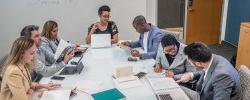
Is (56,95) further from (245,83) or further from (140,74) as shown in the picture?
(245,83)

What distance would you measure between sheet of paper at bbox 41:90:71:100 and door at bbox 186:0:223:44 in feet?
13.2

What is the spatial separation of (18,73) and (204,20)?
4586mm

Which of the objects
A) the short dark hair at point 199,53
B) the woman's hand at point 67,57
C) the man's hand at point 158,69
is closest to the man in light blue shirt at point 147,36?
the man's hand at point 158,69

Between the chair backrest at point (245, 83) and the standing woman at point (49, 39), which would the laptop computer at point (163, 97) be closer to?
the chair backrest at point (245, 83)

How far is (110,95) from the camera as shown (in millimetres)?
1969

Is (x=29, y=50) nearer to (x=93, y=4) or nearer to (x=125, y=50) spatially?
(x=125, y=50)

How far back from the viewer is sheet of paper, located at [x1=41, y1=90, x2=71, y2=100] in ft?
6.41

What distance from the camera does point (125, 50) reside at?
3289mm

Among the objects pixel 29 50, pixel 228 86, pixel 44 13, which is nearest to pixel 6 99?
pixel 29 50

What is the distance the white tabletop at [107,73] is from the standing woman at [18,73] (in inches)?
6.2

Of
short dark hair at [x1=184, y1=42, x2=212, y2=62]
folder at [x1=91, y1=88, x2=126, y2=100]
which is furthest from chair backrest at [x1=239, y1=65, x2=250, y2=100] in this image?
folder at [x1=91, y1=88, x2=126, y2=100]

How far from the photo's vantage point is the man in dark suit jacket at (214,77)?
5.98ft

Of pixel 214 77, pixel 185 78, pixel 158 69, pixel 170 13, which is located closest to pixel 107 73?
pixel 158 69

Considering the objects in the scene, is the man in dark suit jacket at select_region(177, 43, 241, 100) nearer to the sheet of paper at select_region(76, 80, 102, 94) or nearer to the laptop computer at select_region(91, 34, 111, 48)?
the sheet of paper at select_region(76, 80, 102, 94)
